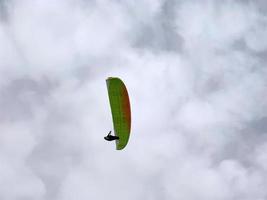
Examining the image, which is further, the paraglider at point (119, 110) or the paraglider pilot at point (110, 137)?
the paraglider pilot at point (110, 137)

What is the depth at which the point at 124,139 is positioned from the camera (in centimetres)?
11988

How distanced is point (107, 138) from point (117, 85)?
8.90m

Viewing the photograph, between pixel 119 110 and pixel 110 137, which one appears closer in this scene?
pixel 119 110

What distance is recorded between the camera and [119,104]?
117125 mm

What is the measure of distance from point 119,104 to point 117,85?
11.2 ft

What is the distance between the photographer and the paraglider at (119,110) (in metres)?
115

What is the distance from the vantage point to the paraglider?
11538cm

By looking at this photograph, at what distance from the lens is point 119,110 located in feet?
387

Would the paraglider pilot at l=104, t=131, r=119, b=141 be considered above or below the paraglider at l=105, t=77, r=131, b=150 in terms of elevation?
below

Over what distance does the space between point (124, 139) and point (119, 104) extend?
6093 mm

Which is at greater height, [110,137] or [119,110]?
[119,110]

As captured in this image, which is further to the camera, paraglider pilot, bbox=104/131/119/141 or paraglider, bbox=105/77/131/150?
paraglider pilot, bbox=104/131/119/141

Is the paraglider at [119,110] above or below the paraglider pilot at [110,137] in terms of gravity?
above

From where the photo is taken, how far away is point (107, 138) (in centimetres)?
11875
